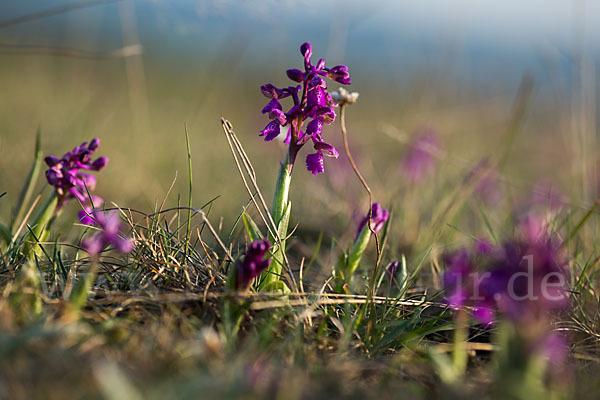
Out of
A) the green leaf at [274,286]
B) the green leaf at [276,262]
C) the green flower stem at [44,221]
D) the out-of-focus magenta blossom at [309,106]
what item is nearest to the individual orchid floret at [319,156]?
the out-of-focus magenta blossom at [309,106]

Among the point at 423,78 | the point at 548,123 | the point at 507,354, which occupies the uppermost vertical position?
the point at 423,78

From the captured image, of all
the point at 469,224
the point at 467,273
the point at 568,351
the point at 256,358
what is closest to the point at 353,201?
the point at 469,224

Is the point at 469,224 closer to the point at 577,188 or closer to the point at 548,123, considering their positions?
the point at 577,188

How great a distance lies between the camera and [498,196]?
4031 mm

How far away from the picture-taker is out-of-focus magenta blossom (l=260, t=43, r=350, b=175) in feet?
5.42

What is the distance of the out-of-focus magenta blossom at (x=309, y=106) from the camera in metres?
1.65

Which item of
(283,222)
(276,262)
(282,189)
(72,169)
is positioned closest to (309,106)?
(282,189)

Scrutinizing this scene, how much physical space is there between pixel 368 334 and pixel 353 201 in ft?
6.03

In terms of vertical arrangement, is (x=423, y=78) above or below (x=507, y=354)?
above

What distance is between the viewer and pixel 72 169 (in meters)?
1.93

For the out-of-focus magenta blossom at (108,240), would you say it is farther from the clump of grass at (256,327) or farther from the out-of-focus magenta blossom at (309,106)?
the out-of-focus magenta blossom at (309,106)

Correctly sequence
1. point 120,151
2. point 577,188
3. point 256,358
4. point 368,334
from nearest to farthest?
point 256,358 → point 368,334 → point 577,188 → point 120,151

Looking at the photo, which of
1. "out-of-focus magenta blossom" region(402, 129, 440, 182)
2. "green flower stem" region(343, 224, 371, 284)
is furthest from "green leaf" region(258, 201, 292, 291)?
"out-of-focus magenta blossom" region(402, 129, 440, 182)

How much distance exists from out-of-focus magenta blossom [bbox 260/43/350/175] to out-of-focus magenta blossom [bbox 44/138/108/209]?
2.21 ft
